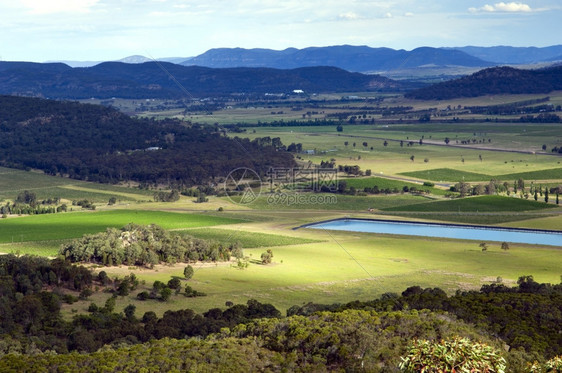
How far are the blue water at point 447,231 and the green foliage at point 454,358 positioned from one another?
50465 millimetres

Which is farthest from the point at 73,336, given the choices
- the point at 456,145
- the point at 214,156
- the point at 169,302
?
the point at 456,145

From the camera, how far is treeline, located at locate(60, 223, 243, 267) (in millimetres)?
64812

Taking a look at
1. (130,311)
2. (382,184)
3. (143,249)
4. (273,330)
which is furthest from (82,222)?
(273,330)

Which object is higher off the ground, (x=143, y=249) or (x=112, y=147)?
(x=112, y=147)

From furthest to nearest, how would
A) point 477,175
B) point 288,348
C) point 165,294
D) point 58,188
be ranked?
point 477,175
point 58,188
point 165,294
point 288,348

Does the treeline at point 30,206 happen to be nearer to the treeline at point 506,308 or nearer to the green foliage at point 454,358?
the treeline at point 506,308

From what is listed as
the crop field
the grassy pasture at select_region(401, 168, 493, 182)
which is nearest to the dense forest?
the crop field

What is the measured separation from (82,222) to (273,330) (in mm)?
50080

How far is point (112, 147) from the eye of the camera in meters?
156

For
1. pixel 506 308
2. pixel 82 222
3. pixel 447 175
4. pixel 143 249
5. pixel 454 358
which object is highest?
pixel 454 358

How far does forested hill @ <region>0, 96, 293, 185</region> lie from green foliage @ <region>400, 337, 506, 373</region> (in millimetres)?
97337

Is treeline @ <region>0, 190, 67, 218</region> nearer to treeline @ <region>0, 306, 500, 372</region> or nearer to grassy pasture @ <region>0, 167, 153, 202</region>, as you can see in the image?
grassy pasture @ <region>0, 167, 153, 202</region>

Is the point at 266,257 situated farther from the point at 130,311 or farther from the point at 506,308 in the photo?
the point at 506,308

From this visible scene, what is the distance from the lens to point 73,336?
43.0 meters
